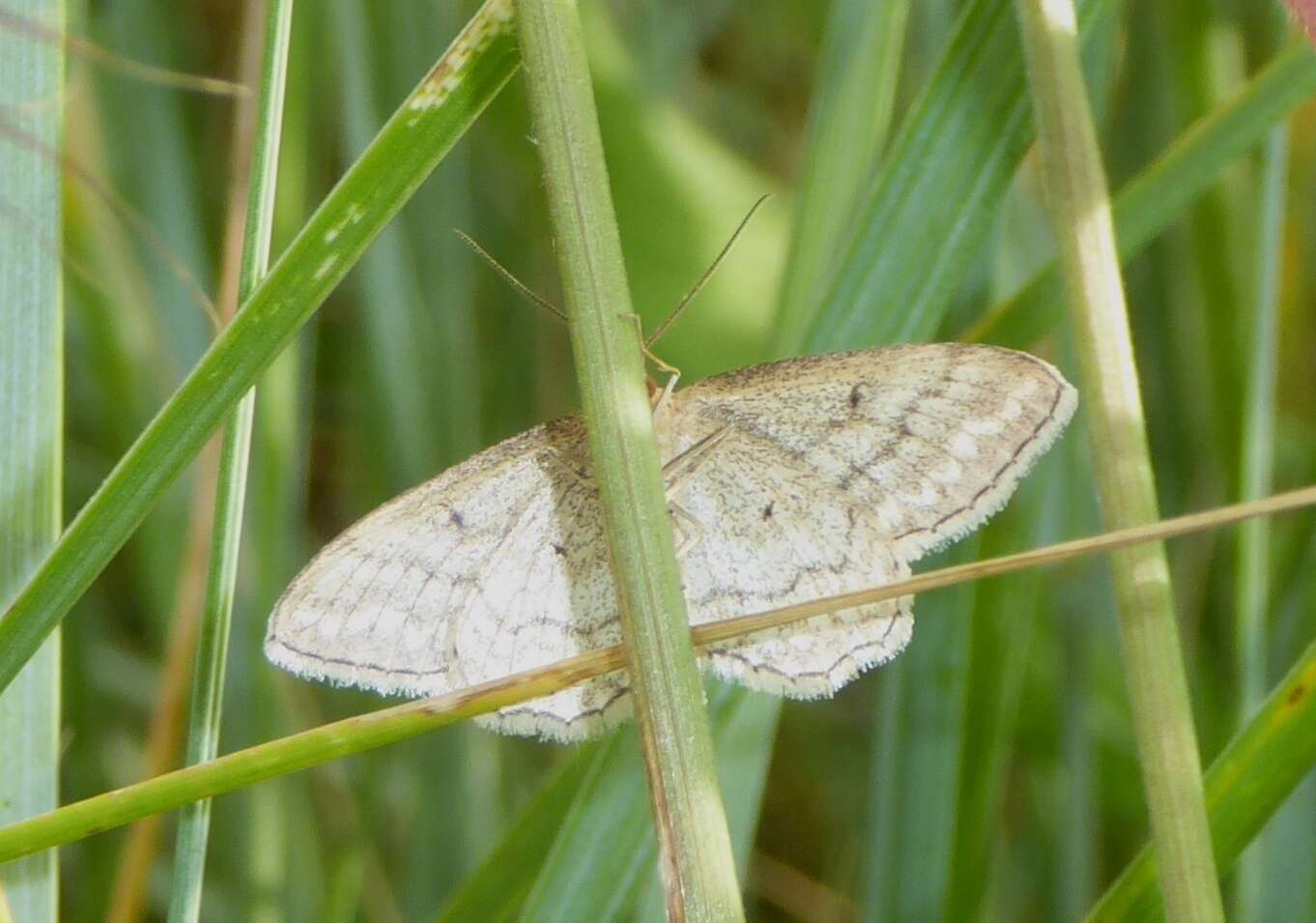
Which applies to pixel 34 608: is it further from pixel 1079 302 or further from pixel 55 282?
pixel 1079 302

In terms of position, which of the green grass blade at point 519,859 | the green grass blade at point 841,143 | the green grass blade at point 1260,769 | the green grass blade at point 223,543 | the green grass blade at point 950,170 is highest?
the green grass blade at point 841,143

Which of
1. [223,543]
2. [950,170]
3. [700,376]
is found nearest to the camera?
[223,543]

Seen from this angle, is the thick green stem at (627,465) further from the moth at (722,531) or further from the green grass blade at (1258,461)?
the green grass blade at (1258,461)

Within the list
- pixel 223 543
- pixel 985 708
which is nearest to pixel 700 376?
pixel 985 708

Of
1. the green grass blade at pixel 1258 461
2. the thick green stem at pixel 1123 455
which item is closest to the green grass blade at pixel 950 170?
the thick green stem at pixel 1123 455

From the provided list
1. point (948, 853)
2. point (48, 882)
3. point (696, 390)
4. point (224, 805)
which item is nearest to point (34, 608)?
point (48, 882)

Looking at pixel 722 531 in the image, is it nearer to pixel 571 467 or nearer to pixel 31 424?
pixel 571 467

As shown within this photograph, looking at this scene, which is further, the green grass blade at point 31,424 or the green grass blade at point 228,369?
the green grass blade at point 31,424
